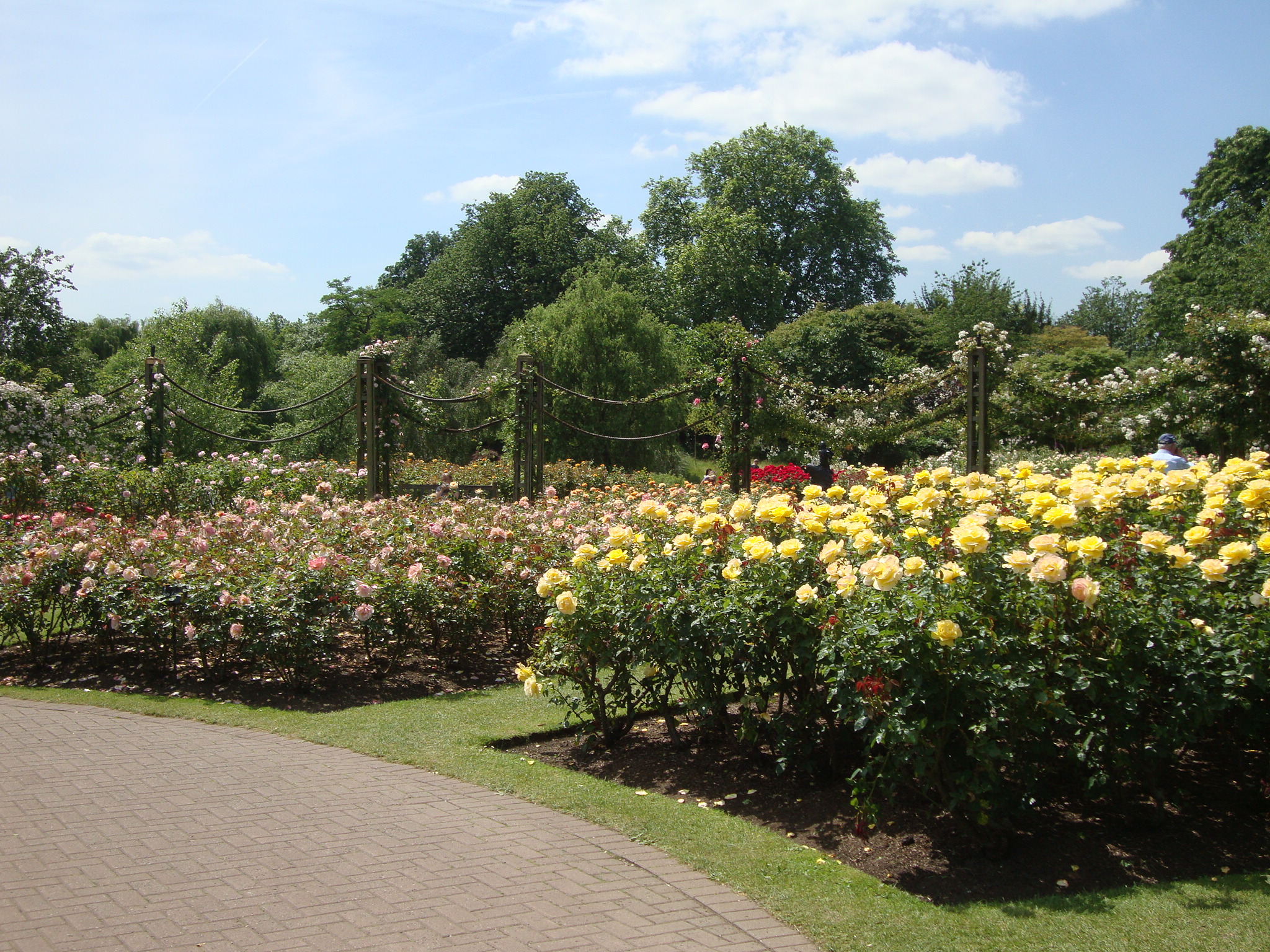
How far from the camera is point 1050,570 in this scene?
343 cm

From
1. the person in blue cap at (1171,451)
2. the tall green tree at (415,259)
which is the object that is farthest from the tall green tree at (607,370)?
the tall green tree at (415,259)

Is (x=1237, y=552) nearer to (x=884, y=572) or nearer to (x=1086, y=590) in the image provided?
(x=1086, y=590)

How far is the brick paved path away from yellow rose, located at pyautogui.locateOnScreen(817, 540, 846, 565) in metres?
1.45

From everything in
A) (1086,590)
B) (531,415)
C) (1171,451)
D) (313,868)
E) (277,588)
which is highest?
(531,415)

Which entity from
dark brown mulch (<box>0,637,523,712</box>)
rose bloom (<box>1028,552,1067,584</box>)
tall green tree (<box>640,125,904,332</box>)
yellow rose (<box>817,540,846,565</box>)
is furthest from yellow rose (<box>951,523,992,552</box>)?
tall green tree (<box>640,125,904,332</box>)

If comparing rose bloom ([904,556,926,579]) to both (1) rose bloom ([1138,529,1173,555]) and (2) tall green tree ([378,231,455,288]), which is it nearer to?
(1) rose bloom ([1138,529,1173,555])

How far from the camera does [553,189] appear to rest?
41.1 metres

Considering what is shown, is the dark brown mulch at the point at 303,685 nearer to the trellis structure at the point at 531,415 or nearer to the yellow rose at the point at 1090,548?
the trellis structure at the point at 531,415

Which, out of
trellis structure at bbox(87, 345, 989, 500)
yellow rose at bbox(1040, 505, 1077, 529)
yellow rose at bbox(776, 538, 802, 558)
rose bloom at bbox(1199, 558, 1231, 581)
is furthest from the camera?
trellis structure at bbox(87, 345, 989, 500)

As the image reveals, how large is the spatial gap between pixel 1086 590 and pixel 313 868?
125 inches

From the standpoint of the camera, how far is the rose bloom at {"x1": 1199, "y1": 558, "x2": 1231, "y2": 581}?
346 cm

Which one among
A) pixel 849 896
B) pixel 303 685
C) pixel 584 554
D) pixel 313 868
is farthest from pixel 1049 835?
pixel 303 685

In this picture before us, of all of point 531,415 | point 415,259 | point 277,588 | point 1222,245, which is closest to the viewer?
point 277,588

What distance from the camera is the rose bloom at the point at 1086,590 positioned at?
133 inches
